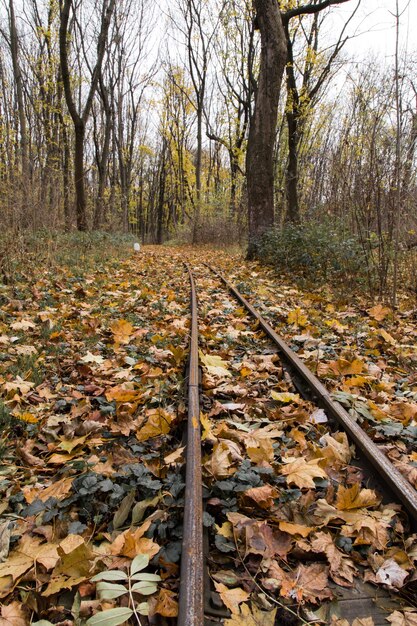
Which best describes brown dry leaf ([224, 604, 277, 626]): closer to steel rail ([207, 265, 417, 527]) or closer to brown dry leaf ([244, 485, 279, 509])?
brown dry leaf ([244, 485, 279, 509])

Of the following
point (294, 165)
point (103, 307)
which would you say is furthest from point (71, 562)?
point (294, 165)

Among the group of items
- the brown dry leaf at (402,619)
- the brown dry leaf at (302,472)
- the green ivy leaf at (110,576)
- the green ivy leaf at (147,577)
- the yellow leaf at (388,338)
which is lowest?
the brown dry leaf at (402,619)

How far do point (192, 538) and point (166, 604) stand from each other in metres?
0.22

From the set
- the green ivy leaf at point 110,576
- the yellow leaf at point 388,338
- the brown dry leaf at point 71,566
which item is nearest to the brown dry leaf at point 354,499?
the green ivy leaf at point 110,576

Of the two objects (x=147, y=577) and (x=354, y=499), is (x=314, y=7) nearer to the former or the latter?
(x=354, y=499)

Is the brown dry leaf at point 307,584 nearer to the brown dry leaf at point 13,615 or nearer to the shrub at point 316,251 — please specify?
the brown dry leaf at point 13,615

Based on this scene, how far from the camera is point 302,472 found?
2.09m

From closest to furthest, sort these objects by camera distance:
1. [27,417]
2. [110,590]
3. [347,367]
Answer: [110,590] → [27,417] → [347,367]

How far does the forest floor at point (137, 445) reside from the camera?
4.92 ft

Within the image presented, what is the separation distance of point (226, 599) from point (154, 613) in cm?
25

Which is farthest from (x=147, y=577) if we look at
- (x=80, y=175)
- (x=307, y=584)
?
(x=80, y=175)

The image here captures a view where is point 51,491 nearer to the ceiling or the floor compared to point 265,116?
nearer to the floor

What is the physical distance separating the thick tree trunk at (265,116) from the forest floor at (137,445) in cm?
687

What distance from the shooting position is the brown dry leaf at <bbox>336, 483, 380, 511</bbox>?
188 centimetres
